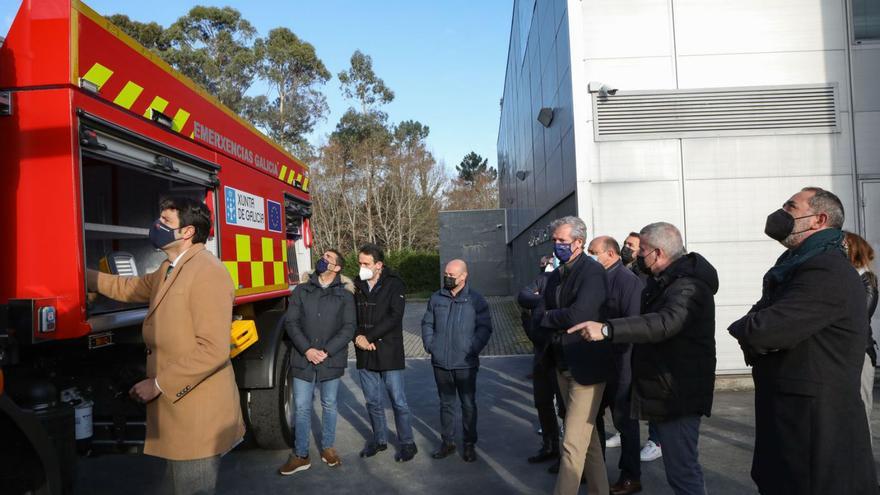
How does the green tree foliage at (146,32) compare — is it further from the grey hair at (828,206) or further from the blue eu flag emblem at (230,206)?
the grey hair at (828,206)

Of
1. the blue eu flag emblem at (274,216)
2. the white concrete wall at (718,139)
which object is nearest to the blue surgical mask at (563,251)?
the blue eu flag emblem at (274,216)

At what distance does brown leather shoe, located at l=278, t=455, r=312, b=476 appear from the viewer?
4.52 meters

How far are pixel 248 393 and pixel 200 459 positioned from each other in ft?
7.26

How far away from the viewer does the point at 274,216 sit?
5.19 m

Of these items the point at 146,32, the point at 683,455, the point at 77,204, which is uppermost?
the point at 146,32

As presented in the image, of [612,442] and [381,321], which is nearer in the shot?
[381,321]

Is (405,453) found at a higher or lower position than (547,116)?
lower

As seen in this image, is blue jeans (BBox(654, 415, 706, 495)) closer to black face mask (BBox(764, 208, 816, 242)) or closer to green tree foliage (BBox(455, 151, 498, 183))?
black face mask (BBox(764, 208, 816, 242))

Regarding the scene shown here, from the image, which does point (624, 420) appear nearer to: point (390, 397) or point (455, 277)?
point (455, 277)

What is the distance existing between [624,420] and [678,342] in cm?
127

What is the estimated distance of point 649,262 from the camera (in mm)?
3213

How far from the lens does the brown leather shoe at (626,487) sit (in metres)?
4.00

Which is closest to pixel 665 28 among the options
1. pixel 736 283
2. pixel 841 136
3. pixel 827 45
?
pixel 827 45

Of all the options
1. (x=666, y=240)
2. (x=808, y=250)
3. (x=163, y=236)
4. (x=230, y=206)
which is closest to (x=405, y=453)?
(x=230, y=206)
